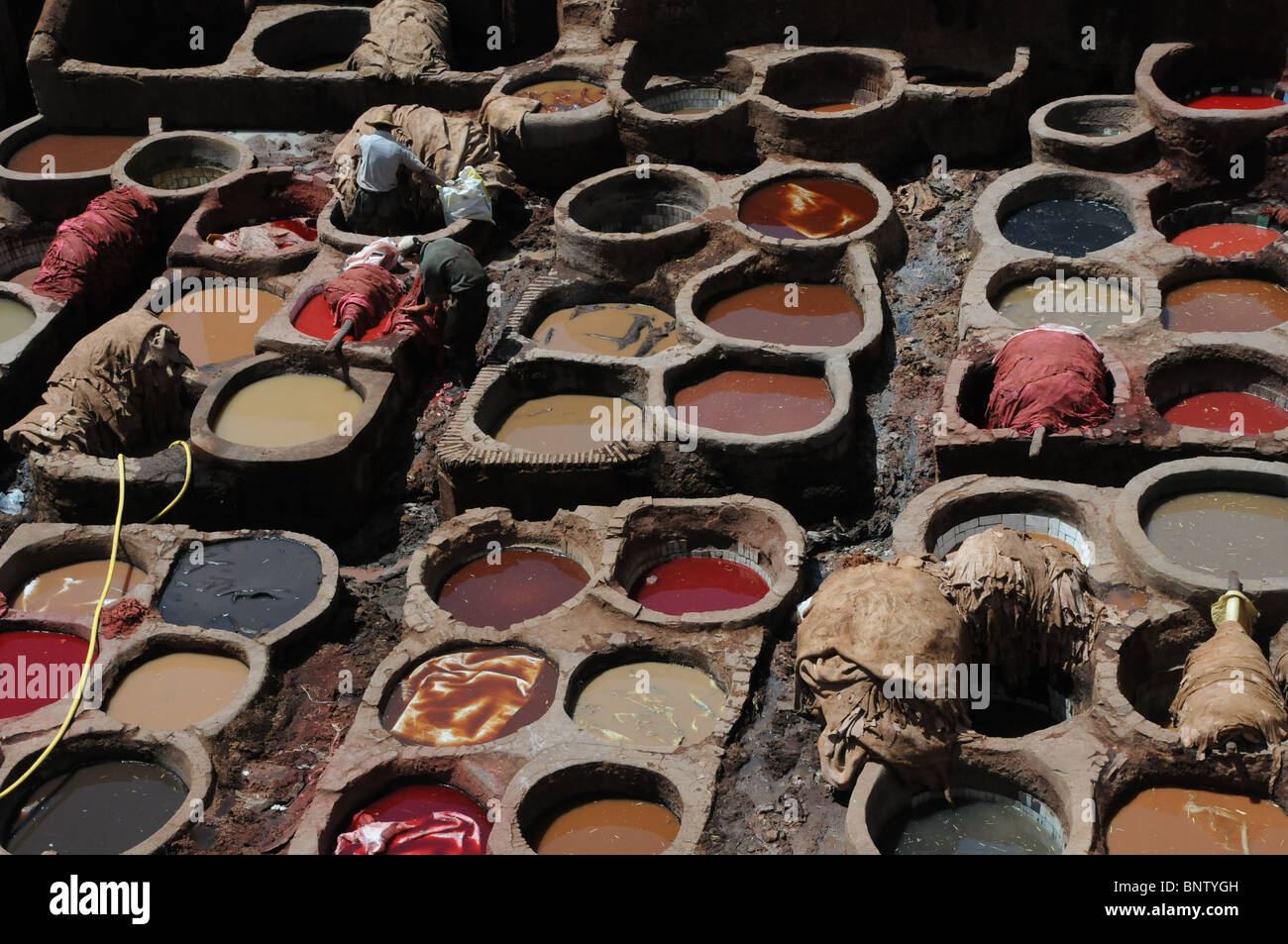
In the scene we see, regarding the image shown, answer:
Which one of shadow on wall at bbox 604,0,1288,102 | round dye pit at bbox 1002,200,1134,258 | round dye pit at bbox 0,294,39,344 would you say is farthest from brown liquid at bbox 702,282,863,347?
round dye pit at bbox 0,294,39,344

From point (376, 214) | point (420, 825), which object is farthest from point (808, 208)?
point (420, 825)

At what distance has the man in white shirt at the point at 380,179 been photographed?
1547cm

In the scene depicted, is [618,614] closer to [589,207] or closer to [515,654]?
[515,654]

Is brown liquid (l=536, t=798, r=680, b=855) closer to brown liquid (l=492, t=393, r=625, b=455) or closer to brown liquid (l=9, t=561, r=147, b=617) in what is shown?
brown liquid (l=492, t=393, r=625, b=455)

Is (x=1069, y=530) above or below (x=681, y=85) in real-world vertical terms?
below

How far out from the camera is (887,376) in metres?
14.4

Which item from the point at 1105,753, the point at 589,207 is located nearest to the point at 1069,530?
the point at 1105,753

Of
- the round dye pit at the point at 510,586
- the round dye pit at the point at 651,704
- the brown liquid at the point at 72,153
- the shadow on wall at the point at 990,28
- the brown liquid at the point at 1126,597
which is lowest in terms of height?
the round dye pit at the point at 651,704

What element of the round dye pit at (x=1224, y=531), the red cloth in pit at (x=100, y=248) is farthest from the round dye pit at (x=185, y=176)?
the round dye pit at (x=1224, y=531)

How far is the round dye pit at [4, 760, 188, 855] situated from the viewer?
434 inches

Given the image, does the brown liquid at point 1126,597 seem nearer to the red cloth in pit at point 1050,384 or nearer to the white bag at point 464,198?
the red cloth in pit at point 1050,384

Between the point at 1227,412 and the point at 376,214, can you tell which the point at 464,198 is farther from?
the point at 1227,412

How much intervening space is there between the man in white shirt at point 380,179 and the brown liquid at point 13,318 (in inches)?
130

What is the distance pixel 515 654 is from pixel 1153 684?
15.0 feet
